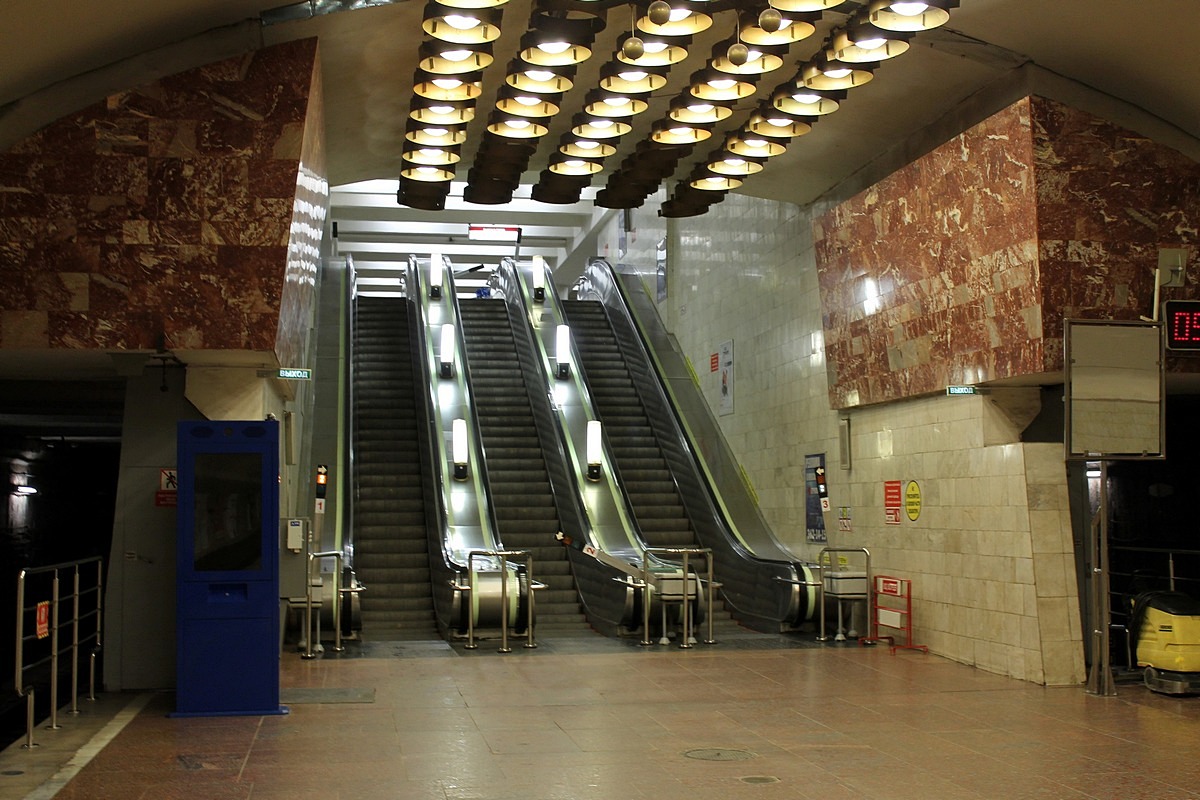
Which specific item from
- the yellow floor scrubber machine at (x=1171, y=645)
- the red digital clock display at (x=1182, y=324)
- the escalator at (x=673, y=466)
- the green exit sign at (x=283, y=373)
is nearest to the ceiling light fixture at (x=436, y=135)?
the green exit sign at (x=283, y=373)

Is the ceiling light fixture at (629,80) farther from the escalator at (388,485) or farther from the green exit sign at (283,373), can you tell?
the escalator at (388,485)

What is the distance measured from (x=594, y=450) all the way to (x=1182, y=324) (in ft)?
23.8

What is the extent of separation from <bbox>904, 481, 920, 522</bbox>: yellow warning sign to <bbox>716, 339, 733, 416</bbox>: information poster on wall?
4900 millimetres

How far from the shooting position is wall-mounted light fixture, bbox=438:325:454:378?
683 inches

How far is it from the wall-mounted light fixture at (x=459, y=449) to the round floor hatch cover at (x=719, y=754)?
8294 millimetres

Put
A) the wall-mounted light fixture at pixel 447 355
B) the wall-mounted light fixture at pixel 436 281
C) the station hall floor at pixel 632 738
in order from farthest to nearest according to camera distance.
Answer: the wall-mounted light fixture at pixel 436 281 < the wall-mounted light fixture at pixel 447 355 < the station hall floor at pixel 632 738

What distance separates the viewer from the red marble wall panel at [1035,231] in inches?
355

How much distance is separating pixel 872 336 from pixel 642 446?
528cm

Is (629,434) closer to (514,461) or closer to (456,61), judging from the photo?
(514,461)

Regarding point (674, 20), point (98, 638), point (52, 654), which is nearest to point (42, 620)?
point (52, 654)

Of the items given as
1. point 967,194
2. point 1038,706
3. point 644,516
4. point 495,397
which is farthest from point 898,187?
point 495,397

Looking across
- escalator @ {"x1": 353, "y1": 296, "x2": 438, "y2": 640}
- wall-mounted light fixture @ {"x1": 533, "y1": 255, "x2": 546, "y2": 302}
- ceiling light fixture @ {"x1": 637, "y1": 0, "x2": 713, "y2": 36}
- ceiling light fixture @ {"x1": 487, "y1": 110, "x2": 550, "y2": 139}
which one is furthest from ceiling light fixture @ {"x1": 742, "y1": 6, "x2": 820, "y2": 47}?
wall-mounted light fixture @ {"x1": 533, "y1": 255, "x2": 546, "y2": 302}

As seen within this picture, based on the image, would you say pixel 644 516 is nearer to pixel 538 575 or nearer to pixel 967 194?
pixel 538 575

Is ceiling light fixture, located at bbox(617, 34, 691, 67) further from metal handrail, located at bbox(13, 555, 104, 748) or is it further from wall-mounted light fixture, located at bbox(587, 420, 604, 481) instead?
wall-mounted light fixture, located at bbox(587, 420, 604, 481)
